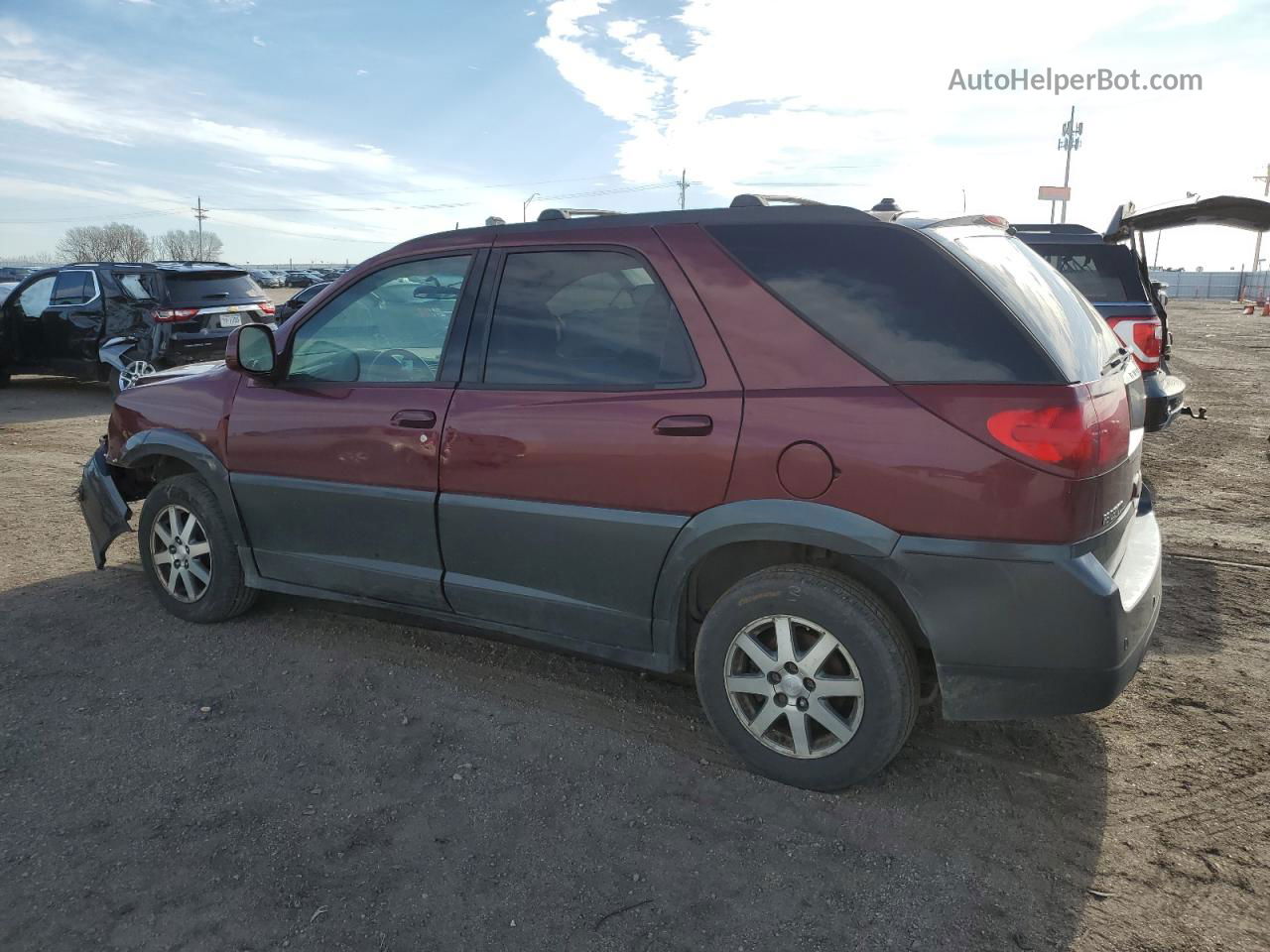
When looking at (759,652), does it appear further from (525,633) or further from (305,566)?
(305,566)

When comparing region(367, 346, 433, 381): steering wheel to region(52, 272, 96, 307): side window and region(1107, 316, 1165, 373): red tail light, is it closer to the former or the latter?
region(1107, 316, 1165, 373): red tail light

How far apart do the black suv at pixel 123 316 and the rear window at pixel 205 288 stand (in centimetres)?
1

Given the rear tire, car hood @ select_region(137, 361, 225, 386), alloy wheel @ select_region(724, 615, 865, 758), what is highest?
car hood @ select_region(137, 361, 225, 386)

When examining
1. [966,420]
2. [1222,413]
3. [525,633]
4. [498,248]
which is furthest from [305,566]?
[1222,413]

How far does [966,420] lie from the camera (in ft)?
8.68

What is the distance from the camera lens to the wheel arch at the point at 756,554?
9.17 ft

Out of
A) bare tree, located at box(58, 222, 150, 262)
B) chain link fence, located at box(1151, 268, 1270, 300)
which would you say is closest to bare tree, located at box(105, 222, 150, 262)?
bare tree, located at box(58, 222, 150, 262)

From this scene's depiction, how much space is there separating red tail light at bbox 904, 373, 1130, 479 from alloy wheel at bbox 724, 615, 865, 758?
0.78 metres

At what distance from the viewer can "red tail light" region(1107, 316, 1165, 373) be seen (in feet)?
22.3

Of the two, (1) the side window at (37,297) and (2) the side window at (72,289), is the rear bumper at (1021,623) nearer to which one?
(2) the side window at (72,289)

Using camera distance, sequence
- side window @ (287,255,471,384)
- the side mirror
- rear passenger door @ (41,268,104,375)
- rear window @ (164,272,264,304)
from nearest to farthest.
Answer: side window @ (287,255,471,384) → the side mirror → rear window @ (164,272,264,304) → rear passenger door @ (41,268,104,375)

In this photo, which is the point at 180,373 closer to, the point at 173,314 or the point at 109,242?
the point at 173,314

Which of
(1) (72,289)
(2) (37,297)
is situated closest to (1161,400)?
(1) (72,289)

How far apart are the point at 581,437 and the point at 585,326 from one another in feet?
1.41
